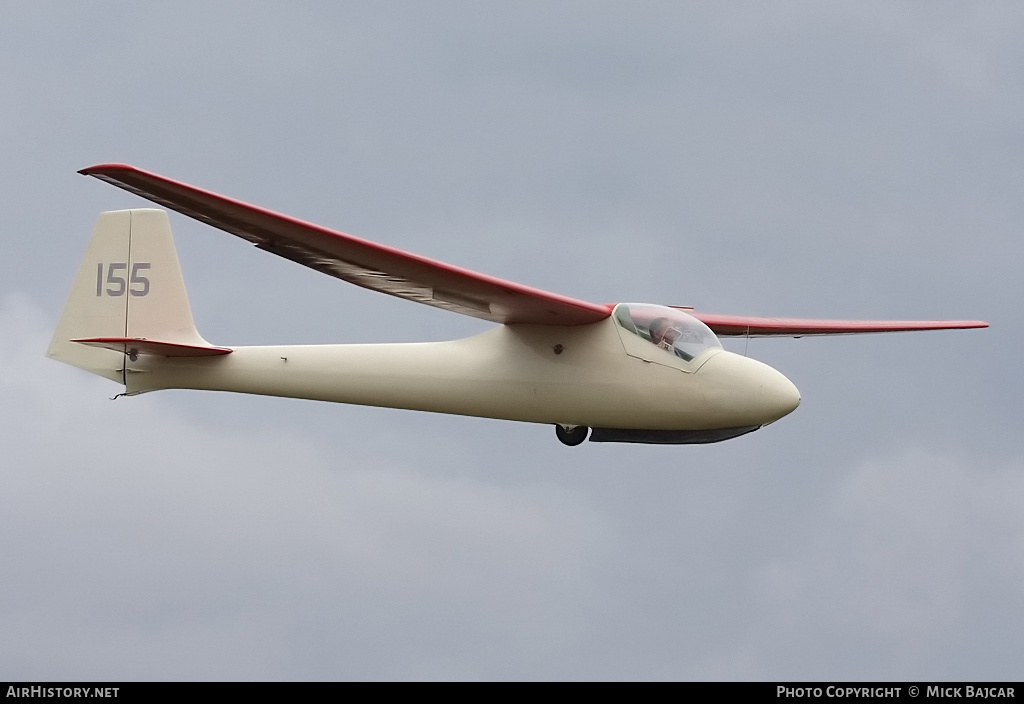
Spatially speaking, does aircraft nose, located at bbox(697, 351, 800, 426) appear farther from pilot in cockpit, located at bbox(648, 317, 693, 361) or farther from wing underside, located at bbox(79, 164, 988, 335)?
wing underside, located at bbox(79, 164, 988, 335)

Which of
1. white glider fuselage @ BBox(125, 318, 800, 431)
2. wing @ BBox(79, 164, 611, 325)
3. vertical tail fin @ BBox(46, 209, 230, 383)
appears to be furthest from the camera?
vertical tail fin @ BBox(46, 209, 230, 383)

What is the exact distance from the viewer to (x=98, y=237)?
2416 centimetres

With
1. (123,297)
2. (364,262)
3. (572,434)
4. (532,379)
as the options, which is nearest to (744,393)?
(572,434)

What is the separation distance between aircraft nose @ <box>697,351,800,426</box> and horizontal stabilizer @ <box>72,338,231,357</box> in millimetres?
7936

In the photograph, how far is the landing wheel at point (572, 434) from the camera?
22516mm

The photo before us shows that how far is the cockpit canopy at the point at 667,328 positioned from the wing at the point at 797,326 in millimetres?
4050

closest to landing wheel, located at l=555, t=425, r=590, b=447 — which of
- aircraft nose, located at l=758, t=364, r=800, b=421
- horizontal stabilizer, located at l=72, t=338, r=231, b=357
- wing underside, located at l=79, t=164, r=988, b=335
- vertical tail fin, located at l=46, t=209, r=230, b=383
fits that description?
wing underside, located at l=79, t=164, r=988, b=335

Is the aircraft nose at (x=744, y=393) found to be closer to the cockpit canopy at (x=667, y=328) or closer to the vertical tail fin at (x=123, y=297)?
the cockpit canopy at (x=667, y=328)

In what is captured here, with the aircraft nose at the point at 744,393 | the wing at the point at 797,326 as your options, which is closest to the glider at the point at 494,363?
the aircraft nose at the point at 744,393

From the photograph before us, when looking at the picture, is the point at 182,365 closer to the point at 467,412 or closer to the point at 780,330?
the point at 467,412

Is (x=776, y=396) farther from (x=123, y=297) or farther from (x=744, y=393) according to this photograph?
(x=123, y=297)

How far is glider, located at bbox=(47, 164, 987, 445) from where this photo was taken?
20.7 m

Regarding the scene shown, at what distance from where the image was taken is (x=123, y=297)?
78.4 ft

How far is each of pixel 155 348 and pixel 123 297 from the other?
1.54 metres
